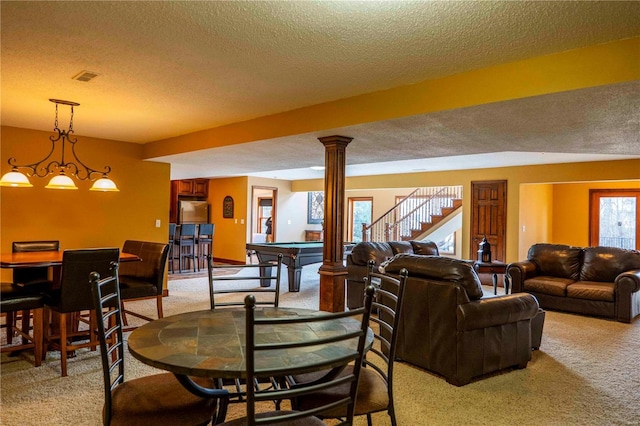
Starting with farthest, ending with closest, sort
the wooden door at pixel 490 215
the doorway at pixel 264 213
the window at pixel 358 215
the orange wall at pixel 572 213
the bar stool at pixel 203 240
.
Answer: the window at pixel 358 215 → the doorway at pixel 264 213 → the orange wall at pixel 572 213 → the bar stool at pixel 203 240 → the wooden door at pixel 490 215

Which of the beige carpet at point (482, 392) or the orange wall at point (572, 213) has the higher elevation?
the orange wall at point (572, 213)

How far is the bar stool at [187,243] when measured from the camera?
8945 millimetres

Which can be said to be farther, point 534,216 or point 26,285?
point 534,216

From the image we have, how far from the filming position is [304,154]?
5.57m

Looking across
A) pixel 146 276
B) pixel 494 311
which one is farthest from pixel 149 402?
pixel 146 276

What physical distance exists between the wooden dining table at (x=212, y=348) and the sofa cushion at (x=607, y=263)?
522cm

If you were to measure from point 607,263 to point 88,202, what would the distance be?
734 cm

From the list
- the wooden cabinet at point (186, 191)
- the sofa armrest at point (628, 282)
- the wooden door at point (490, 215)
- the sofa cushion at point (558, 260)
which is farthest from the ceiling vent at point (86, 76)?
the wooden door at point (490, 215)

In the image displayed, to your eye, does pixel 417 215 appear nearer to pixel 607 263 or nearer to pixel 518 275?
pixel 518 275

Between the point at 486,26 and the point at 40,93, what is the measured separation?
3677 millimetres

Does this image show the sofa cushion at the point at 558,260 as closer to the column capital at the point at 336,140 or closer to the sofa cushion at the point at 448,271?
the sofa cushion at the point at 448,271

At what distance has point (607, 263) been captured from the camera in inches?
226

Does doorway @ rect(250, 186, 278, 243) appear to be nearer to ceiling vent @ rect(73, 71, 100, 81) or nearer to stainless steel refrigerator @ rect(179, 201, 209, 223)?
stainless steel refrigerator @ rect(179, 201, 209, 223)

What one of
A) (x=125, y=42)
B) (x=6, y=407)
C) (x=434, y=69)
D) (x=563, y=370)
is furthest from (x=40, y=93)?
(x=563, y=370)
